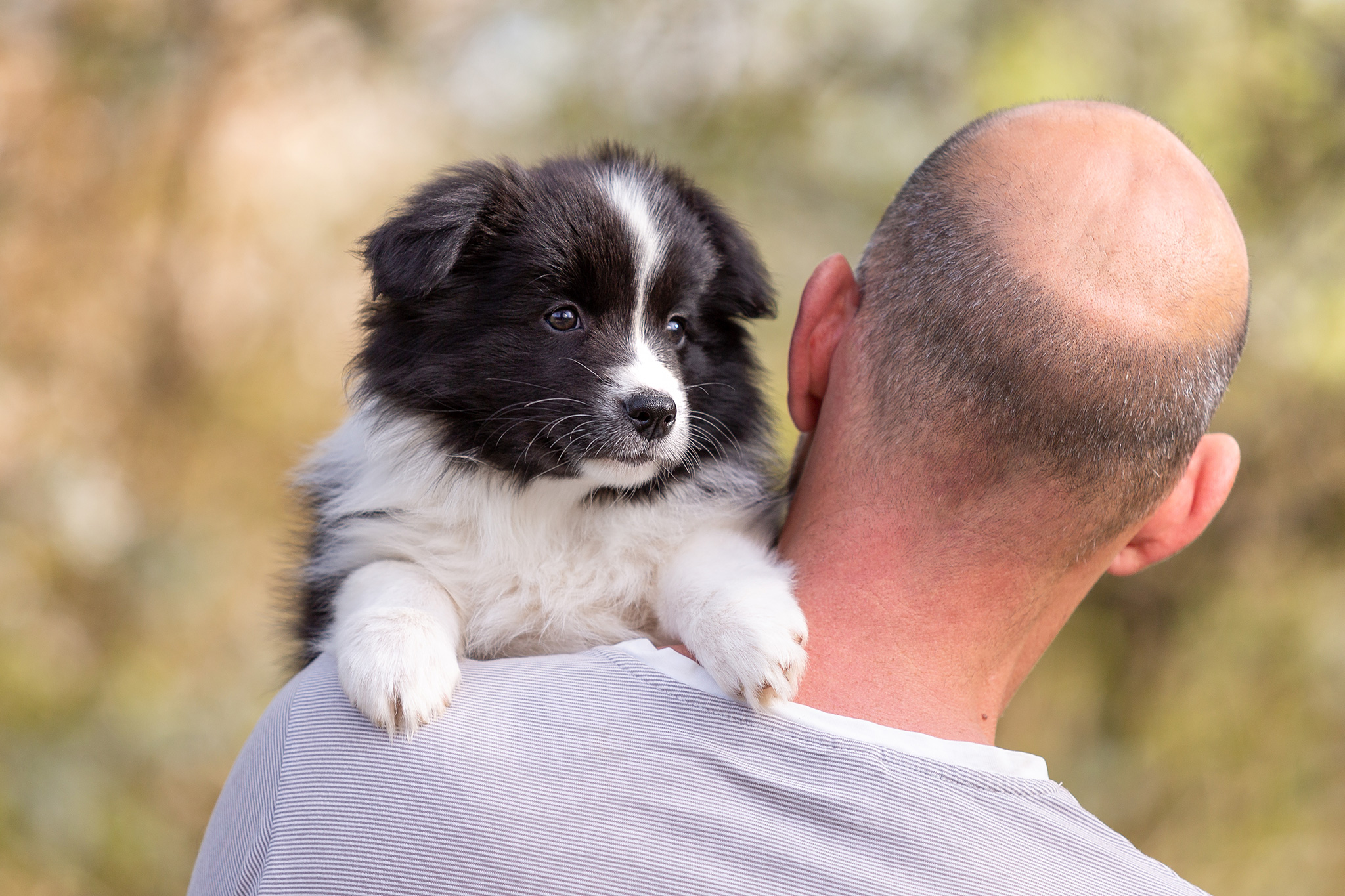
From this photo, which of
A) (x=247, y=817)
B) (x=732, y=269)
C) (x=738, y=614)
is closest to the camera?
(x=247, y=817)

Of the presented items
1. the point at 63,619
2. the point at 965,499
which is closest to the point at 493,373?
the point at 965,499

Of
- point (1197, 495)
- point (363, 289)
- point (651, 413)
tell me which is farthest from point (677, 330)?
point (363, 289)

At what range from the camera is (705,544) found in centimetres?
231

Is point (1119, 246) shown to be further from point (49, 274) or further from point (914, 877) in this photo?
point (49, 274)

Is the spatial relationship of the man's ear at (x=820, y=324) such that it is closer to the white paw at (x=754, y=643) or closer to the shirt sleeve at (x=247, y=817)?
the white paw at (x=754, y=643)

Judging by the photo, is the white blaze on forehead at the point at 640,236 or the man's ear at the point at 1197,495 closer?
the man's ear at the point at 1197,495

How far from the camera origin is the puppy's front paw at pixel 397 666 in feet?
5.37

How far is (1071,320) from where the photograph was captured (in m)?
1.84

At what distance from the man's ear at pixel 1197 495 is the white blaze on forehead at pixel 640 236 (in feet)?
3.96

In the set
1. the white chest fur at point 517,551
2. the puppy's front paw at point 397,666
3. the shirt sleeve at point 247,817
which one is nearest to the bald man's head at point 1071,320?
the white chest fur at point 517,551

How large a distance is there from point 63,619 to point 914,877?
4.81 m

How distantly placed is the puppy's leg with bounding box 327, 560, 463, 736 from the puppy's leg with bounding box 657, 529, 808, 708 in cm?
44

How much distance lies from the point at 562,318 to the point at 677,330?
31cm

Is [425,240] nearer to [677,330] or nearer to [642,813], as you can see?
[677,330]
